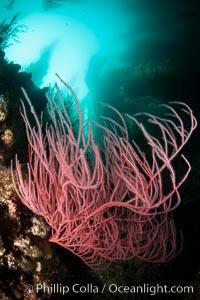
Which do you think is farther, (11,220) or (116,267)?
(116,267)

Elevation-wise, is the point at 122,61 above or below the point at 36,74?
below

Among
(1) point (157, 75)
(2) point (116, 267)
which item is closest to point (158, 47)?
(1) point (157, 75)

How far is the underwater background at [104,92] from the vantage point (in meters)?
2.61

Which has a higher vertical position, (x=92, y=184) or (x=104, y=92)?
(x=104, y=92)

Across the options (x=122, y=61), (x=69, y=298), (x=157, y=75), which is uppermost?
(x=122, y=61)

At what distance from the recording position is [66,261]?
324 cm

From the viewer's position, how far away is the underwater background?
261 centimetres

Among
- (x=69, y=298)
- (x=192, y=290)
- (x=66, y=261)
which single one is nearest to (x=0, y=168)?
(x=66, y=261)

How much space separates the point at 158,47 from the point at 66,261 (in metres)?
13.8

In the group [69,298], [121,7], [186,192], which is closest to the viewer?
[69,298]

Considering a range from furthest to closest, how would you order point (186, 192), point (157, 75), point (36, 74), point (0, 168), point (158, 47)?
point (36, 74), point (158, 47), point (157, 75), point (186, 192), point (0, 168)

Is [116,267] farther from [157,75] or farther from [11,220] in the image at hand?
[157,75]

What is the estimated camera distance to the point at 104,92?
14.9 meters

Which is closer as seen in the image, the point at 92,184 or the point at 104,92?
the point at 92,184
